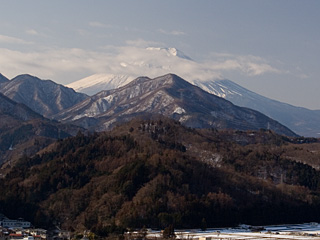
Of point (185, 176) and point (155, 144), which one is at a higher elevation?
point (155, 144)

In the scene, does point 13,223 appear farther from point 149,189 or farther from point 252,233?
point 252,233

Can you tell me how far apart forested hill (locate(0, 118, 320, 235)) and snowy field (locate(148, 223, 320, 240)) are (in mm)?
3517

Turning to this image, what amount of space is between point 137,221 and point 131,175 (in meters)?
13.7

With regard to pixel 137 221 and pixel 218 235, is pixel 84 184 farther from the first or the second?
pixel 218 235

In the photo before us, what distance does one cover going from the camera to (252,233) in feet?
261

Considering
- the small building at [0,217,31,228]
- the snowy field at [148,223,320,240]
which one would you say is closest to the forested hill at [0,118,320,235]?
the small building at [0,217,31,228]

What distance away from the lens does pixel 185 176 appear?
95875 mm

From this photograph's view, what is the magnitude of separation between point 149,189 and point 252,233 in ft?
54.7

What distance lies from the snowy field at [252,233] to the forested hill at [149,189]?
3.52 metres

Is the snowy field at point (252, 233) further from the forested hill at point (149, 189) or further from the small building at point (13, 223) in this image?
the small building at point (13, 223)

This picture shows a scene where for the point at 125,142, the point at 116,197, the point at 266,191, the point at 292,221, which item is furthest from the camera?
the point at 125,142

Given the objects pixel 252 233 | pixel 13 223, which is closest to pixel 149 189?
pixel 252 233

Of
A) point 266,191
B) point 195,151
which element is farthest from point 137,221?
point 195,151

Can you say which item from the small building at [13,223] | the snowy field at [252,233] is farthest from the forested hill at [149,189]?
the snowy field at [252,233]
